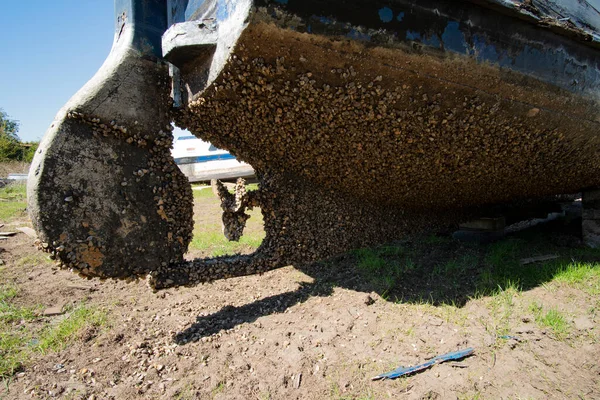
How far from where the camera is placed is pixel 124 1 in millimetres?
3082

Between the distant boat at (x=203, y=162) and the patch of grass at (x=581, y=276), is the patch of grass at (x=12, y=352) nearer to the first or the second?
the patch of grass at (x=581, y=276)

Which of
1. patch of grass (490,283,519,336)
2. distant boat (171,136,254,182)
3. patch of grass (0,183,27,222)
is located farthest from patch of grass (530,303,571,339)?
distant boat (171,136,254,182)

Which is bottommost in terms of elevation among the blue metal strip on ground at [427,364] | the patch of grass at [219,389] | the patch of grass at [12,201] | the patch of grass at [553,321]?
the patch of grass at [12,201]

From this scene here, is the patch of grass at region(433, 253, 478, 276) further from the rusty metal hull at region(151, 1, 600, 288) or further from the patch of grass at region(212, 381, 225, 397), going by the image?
the patch of grass at region(212, 381, 225, 397)

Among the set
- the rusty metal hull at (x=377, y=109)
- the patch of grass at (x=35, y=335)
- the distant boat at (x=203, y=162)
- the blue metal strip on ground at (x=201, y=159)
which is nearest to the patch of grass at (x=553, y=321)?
the rusty metal hull at (x=377, y=109)

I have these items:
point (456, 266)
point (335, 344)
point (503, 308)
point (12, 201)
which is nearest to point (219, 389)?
point (335, 344)

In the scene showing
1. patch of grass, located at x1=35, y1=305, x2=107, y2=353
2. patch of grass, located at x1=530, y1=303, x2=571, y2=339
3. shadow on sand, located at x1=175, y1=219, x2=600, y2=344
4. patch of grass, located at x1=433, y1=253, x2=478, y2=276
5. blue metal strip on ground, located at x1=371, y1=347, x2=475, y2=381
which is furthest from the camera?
patch of grass, located at x1=433, y1=253, x2=478, y2=276

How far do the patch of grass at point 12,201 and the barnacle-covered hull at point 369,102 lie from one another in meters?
8.06

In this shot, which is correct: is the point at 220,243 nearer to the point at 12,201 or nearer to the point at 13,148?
the point at 12,201

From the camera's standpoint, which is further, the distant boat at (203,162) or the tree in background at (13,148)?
the tree in background at (13,148)

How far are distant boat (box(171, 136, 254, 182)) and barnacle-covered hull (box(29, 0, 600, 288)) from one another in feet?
33.7

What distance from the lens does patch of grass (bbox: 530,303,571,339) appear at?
8.18 feet

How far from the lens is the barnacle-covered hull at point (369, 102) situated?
2.13 m

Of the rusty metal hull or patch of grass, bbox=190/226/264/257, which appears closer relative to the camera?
the rusty metal hull
